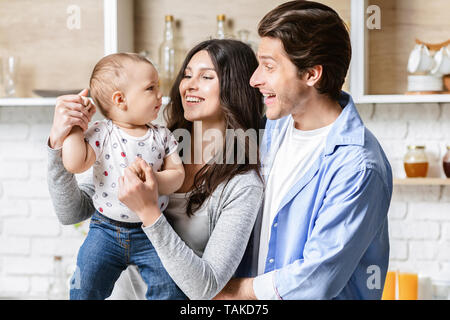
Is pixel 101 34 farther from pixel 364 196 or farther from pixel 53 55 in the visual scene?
pixel 364 196

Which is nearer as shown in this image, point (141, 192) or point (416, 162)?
point (141, 192)

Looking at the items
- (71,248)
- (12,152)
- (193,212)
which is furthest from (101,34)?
(193,212)

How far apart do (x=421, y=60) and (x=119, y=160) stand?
1174mm

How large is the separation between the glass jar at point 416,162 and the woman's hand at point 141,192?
3.95ft

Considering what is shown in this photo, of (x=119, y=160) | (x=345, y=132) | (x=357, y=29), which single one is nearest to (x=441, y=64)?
(x=357, y=29)

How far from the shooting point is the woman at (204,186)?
3.14 ft

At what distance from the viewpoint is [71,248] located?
7.23ft

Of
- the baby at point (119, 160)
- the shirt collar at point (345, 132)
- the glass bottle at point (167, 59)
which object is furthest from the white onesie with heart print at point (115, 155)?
the glass bottle at point (167, 59)

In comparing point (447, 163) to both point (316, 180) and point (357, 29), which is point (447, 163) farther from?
point (316, 180)

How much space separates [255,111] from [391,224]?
1.11 meters

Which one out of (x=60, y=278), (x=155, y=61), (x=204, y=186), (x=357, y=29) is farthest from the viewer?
(x=60, y=278)

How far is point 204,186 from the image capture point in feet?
3.56

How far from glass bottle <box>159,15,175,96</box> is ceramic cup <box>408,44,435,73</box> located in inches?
32.4

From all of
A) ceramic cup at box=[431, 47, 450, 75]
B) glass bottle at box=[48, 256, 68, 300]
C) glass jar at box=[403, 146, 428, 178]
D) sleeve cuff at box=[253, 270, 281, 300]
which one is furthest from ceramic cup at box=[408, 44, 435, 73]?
glass bottle at box=[48, 256, 68, 300]
